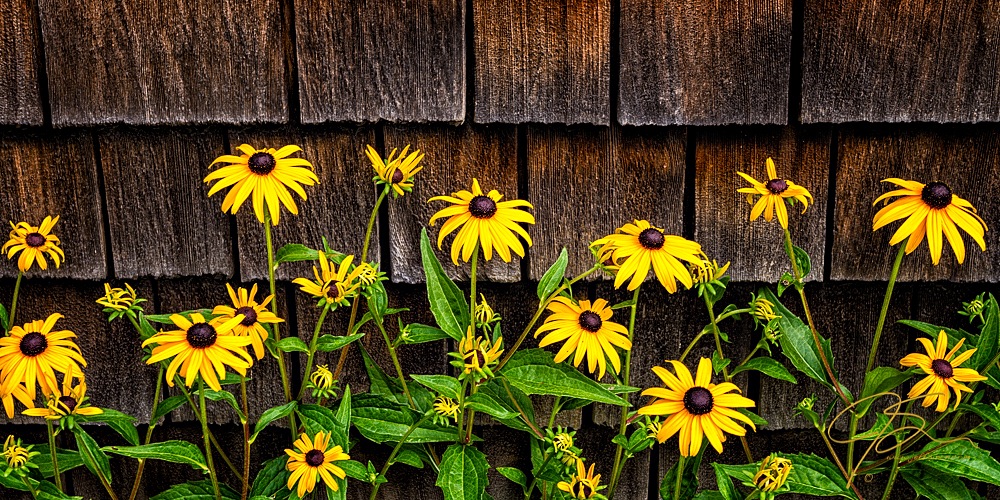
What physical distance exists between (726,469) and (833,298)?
1.95 ft

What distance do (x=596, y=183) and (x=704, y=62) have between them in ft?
1.17

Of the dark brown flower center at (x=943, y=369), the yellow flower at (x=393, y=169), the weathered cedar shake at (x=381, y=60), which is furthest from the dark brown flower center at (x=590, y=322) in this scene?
the dark brown flower center at (x=943, y=369)

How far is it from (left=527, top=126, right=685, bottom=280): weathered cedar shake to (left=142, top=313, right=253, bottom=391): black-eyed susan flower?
2.49ft

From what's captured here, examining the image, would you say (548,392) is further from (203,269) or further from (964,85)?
(964,85)

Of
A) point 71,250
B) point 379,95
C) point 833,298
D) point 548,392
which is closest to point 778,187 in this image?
point 833,298

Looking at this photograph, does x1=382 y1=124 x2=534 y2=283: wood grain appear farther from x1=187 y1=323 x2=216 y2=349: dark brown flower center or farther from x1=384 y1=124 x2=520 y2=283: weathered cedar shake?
x1=187 y1=323 x2=216 y2=349: dark brown flower center

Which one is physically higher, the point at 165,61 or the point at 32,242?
the point at 165,61

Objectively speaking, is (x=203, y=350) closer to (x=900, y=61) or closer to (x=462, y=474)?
(x=462, y=474)

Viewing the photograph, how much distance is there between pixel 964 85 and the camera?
68.4 inches

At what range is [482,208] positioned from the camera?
4.92 feet

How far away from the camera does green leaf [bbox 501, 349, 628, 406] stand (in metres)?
1.56

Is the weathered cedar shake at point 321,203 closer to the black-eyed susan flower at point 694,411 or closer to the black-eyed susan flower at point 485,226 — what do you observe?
the black-eyed susan flower at point 485,226

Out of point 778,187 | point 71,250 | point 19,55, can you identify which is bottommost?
point 71,250

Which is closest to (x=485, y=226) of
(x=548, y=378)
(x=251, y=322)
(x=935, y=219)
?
(x=548, y=378)
